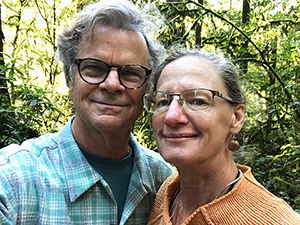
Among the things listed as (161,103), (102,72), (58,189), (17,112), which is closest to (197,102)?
(161,103)

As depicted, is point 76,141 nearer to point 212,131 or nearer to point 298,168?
point 212,131

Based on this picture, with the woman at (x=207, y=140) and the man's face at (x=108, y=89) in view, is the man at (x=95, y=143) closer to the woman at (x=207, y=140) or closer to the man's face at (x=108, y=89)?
the man's face at (x=108, y=89)

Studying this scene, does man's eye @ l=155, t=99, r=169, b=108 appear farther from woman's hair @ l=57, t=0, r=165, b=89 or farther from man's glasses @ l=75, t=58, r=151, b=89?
woman's hair @ l=57, t=0, r=165, b=89

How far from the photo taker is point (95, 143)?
202 centimetres

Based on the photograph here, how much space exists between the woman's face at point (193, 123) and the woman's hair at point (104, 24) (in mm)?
540

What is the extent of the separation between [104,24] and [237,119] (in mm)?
1107

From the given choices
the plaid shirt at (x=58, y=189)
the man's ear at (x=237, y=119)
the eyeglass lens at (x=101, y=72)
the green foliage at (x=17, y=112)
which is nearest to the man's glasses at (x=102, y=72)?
the eyeglass lens at (x=101, y=72)

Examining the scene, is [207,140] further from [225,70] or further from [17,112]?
[17,112]

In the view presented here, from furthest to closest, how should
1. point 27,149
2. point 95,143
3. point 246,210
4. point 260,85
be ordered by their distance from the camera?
point 260,85 < point 95,143 < point 27,149 < point 246,210

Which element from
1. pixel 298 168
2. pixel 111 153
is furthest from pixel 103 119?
pixel 298 168

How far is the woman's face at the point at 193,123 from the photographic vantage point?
1494 mm

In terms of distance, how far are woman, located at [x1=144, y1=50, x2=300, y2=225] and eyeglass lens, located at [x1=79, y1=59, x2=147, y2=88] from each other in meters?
0.26

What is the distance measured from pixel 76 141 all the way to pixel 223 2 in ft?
29.9

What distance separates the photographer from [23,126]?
339cm
